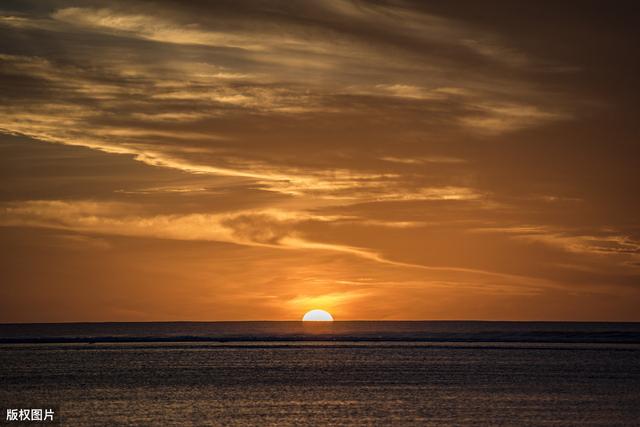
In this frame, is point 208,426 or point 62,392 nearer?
point 208,426

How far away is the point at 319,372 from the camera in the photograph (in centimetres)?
7669

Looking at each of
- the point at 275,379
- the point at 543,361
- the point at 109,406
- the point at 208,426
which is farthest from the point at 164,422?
the point at 543,361

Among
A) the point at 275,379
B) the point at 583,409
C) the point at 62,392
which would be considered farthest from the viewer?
the point at 275,379

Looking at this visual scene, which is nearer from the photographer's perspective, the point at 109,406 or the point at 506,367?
the point at 109,406

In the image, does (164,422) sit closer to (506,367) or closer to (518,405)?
(518,405)

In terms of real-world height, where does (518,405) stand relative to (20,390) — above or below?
below

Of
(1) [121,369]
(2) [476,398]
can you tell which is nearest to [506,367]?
(2) [476,398]

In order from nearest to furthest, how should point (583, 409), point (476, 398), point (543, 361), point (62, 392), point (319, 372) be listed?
1. point (583, 409)
2. point (476, 398)
3. point (62, 392)
4. point (319, 372)
5. point (543, 361)

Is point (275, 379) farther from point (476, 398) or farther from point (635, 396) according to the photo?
point (635, 396)

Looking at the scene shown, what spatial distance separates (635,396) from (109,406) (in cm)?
3367

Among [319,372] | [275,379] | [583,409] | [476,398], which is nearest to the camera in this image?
[583,409]

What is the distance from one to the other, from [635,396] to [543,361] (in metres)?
37.2

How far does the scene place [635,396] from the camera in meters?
54.6

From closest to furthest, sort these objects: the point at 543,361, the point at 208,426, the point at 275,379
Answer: the point at 208,426 → the point at 275,379 → the point at 543,361
